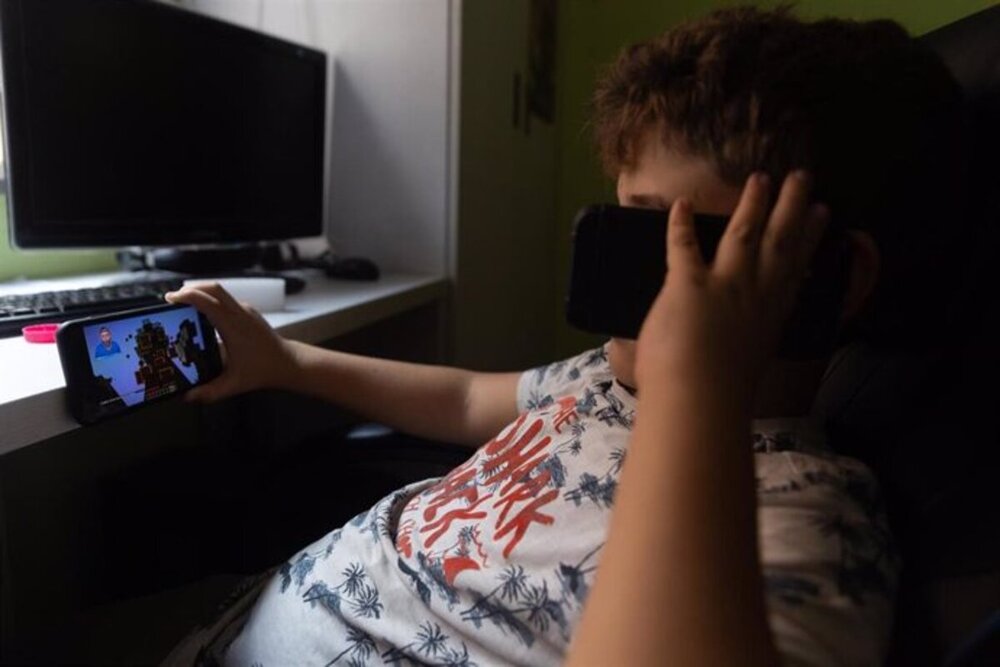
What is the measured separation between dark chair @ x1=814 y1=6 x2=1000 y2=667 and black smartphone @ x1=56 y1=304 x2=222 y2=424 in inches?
20.4

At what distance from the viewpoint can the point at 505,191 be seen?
66.1 inches

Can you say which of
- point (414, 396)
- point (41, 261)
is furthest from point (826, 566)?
point (41, 261)

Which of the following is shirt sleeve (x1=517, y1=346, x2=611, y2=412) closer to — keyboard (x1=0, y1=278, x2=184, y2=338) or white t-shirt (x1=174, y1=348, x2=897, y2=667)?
white t-shirt (x1=174, y1=348, x2=897, y2=667)

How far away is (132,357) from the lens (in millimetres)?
630

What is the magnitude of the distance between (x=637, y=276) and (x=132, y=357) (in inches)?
15.1

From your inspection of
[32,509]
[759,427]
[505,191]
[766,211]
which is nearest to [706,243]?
[766,211]

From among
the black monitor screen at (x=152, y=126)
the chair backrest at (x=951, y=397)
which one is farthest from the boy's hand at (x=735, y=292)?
the black monitor screen at (x=152, y=126)

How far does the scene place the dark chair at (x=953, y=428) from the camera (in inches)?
17.1

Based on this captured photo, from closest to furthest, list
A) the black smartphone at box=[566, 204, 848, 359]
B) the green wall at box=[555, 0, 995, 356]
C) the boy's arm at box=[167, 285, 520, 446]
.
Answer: the black smartphone at box=[566, 204, 848, 359] → the boy's arm at box=[167, 285, 520, 446] → the green wall at box=[555, 0, 995, 356]

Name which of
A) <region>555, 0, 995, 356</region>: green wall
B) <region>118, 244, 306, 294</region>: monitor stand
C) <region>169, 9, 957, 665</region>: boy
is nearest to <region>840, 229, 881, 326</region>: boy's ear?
<region>169, 9, 957, 665</region>: boy

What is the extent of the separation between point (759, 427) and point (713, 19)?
295 millimetres

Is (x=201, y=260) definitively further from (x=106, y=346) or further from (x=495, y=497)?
(x=495, y=497)

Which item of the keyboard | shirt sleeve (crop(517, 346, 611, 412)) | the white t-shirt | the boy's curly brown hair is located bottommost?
the white t-shirt

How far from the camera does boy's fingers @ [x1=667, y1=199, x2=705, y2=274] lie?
458 mm
